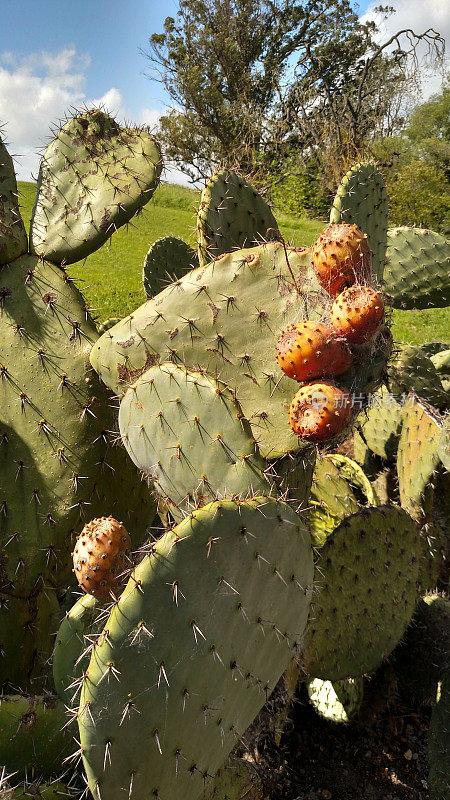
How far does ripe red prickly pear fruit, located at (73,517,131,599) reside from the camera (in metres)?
1.04

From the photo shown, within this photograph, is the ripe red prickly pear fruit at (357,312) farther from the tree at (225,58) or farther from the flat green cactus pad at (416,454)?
the tree at (225,58)

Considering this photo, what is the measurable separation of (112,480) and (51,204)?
2.76 ft

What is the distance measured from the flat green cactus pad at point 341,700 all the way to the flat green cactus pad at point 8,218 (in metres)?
1.73

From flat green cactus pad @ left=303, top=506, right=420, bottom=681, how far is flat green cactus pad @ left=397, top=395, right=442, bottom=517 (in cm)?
30

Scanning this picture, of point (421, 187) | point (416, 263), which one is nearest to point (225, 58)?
point (421, 187)

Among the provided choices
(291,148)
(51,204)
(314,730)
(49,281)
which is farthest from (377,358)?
(291,148)

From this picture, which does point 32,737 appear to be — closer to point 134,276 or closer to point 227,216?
point 227,216

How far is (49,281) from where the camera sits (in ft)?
5.27

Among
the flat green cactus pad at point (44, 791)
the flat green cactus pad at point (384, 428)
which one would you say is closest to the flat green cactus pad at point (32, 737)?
the flat green cactus pad at point (44, 791)

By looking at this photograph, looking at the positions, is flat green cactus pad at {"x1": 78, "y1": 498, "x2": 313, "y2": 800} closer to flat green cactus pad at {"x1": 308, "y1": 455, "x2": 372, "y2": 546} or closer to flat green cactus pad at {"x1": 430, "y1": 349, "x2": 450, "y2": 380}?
flat green cactus pad at {"x1": 308, "y1": 455, "x2": 372, "y2": 546}

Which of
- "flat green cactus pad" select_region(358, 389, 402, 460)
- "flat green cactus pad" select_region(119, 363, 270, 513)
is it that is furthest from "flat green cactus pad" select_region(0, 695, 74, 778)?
"flat green cactus pad" select_region(358, 389, 402, 460)

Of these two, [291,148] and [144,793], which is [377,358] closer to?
[144,793]

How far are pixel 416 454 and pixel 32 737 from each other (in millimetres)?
1602

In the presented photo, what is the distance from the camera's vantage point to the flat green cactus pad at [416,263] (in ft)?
10.4
